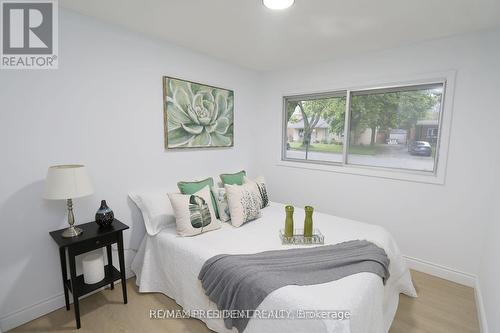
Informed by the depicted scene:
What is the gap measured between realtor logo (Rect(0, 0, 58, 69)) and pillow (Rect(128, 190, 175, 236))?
4.12 ft

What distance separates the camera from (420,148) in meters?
2.62

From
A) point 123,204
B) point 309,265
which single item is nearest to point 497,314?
point 309,265

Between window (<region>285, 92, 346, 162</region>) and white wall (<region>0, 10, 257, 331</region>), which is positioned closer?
white wall (<region>0, 10, 257, 331</region>)

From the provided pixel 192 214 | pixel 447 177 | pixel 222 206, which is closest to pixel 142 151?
pixel 192 214

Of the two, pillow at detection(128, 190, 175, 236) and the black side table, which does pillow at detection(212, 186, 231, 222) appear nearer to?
pillow at detection(128, 190, 175, 236)

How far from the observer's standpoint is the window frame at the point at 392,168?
2.36 meters

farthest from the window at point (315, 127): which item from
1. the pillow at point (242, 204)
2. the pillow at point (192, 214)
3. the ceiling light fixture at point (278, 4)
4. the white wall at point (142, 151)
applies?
the pillow at point (192, 214)

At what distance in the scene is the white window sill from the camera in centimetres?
248

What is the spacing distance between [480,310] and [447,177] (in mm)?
1148

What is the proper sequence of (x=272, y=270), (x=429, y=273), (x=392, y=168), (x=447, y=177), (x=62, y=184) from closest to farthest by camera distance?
(x=272, y=270), (x=62, y=184), (x=447, y=177), (x=429, y=273), (x=392, y=168)

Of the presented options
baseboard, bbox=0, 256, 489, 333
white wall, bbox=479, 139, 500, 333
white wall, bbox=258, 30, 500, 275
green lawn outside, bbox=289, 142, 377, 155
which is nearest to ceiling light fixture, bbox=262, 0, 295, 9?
white wall, bbox=258, 30, 500, 275

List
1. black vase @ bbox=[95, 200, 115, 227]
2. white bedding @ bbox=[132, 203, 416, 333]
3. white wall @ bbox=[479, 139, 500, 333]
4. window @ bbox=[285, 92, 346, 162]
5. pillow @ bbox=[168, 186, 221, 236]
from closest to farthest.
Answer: white bedding @ bbox=[132, 203, 416, 333] < white wall @ bbox=[479, 139, 500, 333] < black vase @ bbox=[95, 200, 115, 227] < pillow @ bbox=[168, 186, 221, 236] < window @ bbox=[285, 92, 346, 162]

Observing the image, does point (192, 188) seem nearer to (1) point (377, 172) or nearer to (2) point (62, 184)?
(2) point (62, 184)

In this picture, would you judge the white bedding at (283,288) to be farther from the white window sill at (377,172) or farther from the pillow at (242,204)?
the white window sill at (377,172)
